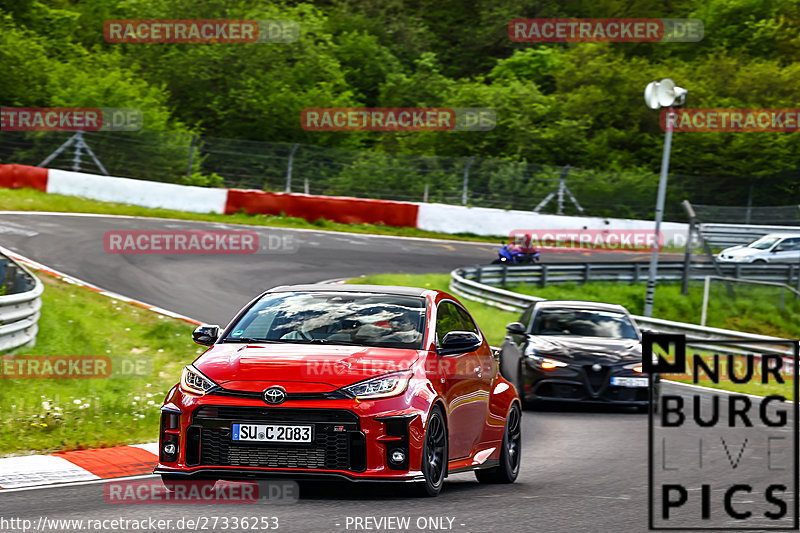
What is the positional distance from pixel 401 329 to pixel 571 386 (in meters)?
7.15

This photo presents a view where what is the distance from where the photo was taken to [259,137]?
47.9 meters

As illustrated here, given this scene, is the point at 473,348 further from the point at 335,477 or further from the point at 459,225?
the point at 459,225

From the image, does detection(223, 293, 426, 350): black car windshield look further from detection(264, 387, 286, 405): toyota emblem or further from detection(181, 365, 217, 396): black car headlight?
detection(264, 387, 286, 405): toyota emblem

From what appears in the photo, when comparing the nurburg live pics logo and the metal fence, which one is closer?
the nurburg live pics logo

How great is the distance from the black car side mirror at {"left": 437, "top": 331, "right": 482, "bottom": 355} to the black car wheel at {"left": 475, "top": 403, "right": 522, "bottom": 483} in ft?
4.35

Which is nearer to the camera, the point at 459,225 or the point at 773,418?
the point at 773,418

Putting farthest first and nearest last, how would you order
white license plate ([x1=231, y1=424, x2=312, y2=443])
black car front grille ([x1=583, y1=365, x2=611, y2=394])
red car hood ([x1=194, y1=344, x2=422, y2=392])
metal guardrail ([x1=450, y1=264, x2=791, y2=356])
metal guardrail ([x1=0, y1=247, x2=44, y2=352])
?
metal guardrail ([x1=450, y1=264, x2=791, y2=356]) → black car front grille ([x1=583, y1=365, x2=611, y2=394]) → metal guardrail ([x1=0, y1=247, x2=44, y2=352]) → red car hood ([x1=194, y1=344, x2=422, y2=392]) → white license plate ([x1=231, y1=424, x2=312, y2=443])

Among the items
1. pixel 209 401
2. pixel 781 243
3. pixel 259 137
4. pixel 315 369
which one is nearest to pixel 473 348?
pixel 315 369

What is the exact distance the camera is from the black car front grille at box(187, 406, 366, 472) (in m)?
6.88

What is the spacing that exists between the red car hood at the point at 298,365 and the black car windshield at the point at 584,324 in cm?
824

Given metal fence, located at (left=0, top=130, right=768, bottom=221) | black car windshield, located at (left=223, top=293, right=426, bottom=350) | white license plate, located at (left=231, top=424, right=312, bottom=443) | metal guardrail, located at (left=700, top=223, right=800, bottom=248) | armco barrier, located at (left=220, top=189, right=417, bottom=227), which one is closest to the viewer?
white license plate, located at (left=231, top=424, right=312, bottom=443)

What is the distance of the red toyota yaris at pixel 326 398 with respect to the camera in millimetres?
6898

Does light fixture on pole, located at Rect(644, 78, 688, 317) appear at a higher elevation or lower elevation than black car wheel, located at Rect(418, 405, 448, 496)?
higher

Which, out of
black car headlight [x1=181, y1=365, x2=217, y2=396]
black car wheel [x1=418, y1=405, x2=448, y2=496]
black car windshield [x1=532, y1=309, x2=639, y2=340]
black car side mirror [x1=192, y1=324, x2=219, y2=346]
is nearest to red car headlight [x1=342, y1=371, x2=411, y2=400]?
black car wheel [x1=418, y1=405, x2=448, y2=496]
